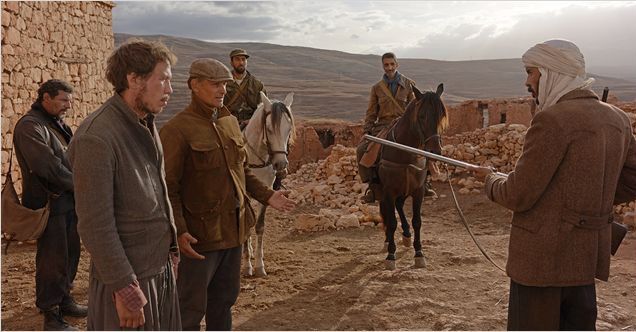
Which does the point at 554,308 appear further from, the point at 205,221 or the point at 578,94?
the point at 205,221

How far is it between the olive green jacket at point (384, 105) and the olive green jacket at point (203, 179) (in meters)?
4.04

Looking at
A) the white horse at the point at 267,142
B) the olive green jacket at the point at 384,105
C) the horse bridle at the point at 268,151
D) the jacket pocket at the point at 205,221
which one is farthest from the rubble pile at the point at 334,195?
the jacket pocket at the point at 205,221

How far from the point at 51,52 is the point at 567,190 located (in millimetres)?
8394

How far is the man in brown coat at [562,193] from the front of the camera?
220 centimetres

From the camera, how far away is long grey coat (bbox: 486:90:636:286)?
2.19 metres

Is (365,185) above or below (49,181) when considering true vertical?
below

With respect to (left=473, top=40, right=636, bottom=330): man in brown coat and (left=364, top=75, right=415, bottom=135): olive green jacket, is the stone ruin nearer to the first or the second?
(left=364, top=75, right=415, bottom=135): olive green jacket

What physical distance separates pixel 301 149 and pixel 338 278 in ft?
44.1

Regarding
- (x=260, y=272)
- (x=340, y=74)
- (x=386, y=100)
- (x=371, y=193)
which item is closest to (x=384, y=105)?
(x=386, y=100)

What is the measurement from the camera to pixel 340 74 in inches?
3415

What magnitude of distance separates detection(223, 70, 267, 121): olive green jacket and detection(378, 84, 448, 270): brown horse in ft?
5.95

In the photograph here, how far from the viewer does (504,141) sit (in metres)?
12.6

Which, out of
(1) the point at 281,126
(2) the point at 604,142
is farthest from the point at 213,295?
(1) the point at 281,126

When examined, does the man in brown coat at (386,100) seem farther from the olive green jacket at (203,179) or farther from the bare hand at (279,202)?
the olive green jacket at (203,179)
